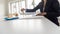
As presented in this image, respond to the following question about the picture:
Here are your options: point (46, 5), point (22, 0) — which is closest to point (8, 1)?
point (22, 0)

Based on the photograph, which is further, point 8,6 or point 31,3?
point 31,3

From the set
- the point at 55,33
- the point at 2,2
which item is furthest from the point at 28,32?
the point at 2,2

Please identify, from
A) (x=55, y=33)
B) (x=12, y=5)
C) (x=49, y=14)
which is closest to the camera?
(x=55, y=33)

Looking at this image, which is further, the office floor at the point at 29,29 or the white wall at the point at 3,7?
the white wall at the point at 3,7

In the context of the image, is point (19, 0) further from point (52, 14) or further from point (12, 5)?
point (52, 14)

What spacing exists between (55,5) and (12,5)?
2.25 metres

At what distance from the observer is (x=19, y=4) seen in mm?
4230

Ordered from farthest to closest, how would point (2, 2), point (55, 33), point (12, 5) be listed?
1. point (12, 5)
2. point (2, 2)
3. point (55, 33)

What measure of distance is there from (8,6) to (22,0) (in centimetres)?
54

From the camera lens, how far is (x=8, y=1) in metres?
4.06

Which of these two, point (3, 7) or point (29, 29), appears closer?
→ point (29, 29)

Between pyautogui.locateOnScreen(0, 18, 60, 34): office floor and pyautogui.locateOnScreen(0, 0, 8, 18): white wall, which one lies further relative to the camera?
pyautogui.locateOnScreen(0, 0, 8, 18): white wall

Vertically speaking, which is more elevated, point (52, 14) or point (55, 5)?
point (55, 5)

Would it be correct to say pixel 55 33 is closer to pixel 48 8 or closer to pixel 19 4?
pixel 48 8
